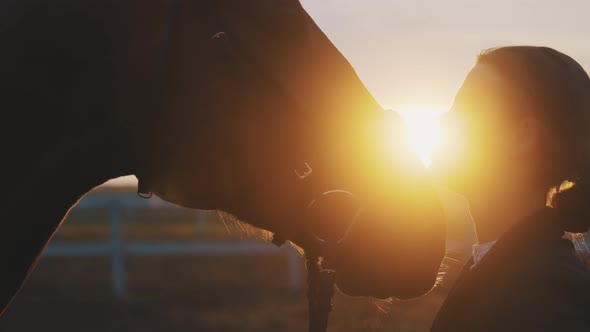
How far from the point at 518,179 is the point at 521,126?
0.51 feet

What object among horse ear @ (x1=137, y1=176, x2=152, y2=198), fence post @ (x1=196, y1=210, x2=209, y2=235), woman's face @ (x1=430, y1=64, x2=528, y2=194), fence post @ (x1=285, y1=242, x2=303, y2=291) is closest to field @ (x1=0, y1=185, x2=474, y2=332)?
fence post @ (x1=285, y1=242, x2=303, y2=291)

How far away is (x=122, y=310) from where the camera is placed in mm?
10594

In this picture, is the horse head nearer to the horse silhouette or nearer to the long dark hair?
the horse silhouette

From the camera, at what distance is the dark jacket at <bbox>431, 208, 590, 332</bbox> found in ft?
6.91

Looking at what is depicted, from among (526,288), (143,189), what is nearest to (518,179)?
(526,288)

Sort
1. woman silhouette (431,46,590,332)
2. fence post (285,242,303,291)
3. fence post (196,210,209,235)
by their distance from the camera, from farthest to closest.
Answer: fence post (196,210,209,235)
fence post (285,242,303,291)
woman silhouette (431,46,590,332)

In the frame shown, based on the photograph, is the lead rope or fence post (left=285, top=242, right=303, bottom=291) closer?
the lead rope

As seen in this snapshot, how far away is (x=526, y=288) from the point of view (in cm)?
222

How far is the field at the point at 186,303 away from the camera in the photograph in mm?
9469

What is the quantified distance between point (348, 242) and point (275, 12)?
673 mm

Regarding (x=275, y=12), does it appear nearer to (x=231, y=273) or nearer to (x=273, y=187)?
(x=273, y=187)

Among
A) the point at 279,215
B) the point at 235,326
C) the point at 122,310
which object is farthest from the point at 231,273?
the point at 279,215

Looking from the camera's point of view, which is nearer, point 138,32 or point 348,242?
point 138,32

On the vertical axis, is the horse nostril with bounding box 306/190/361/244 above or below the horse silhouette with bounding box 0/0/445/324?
below
